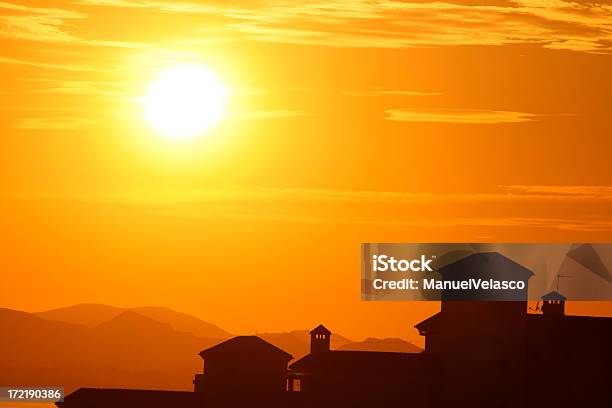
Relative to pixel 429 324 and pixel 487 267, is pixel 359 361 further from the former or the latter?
pixel 487 267

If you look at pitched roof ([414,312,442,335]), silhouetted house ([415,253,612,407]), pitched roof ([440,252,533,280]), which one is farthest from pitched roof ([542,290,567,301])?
pitched roof ([414,312,442,335])

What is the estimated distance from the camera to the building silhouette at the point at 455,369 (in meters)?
69.4

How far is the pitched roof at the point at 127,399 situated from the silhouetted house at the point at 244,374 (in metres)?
1.38

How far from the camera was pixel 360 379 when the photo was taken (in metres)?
71.6

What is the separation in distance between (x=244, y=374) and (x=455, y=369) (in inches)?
385

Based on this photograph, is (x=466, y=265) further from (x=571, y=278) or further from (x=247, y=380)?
(x=247, y=380)

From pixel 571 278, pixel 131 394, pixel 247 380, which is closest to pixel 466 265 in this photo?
pixel 571 278

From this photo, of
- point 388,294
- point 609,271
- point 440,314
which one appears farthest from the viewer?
point 440,314

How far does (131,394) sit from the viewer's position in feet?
236

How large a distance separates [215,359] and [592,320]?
17.6 metres

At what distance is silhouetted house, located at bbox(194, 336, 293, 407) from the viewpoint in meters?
72.7

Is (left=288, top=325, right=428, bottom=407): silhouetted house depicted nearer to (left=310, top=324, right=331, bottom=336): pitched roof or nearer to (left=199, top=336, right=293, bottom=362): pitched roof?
(left=199, top=336, right=293, bottom=362): pitched roof

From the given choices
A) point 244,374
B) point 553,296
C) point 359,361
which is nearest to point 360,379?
point 359,361

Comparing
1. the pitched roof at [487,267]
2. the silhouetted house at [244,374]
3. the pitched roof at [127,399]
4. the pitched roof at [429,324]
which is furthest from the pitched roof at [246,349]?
the pitched roof at [487,267]
